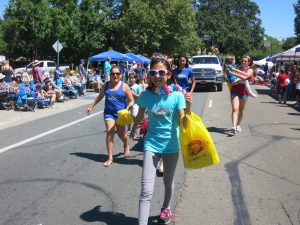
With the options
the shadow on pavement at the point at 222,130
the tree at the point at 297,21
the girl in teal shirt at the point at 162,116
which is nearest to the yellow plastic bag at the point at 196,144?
the girl in teal shirt at the point at 162,116

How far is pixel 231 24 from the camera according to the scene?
2965 inches

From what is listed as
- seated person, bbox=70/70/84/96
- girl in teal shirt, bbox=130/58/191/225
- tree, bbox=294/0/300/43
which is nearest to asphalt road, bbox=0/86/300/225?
girl in teal shirt, bbox=130/58/191/225

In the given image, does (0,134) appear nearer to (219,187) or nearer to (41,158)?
(41,158)

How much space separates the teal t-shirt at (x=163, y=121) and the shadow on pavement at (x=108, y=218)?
92 cm

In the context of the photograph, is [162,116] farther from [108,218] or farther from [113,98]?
[113,98]

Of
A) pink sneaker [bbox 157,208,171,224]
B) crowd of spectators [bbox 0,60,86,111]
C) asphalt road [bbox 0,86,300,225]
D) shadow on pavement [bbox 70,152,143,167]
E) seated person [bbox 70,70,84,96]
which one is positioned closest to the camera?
pink sneaker [bbox 157,208,171,224]

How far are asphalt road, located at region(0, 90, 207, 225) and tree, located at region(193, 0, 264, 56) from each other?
66.2 m

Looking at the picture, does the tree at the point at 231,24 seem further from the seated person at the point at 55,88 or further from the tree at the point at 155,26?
the seated person at the point at 55,88

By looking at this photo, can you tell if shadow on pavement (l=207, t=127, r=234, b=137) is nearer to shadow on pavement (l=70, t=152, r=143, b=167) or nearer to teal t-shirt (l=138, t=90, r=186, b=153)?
shadow on pavement (l=70, t=152, r=143, b=167)

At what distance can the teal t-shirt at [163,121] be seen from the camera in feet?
13.1

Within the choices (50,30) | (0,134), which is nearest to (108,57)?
(0,134)

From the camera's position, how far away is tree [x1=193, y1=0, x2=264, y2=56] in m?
73.3

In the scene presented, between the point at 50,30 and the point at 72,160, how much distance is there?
135ft

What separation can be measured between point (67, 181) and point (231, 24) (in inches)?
2876
